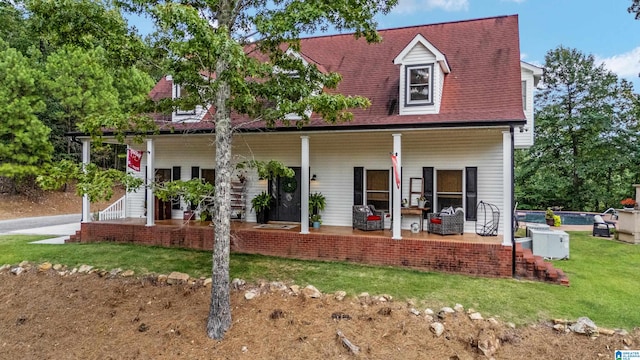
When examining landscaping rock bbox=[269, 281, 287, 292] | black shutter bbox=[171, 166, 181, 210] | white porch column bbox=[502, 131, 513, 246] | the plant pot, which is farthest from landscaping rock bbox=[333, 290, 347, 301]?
black shutter bbox=[171, 166, 181, 210]

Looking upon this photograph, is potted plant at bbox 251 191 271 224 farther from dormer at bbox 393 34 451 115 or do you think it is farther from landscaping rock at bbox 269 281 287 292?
dormer at bbox 393 34 451 115

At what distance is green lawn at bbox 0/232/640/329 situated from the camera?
6.02 metres

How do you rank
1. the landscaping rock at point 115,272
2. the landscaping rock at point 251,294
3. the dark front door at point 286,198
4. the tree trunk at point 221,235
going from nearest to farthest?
the tree trunk at point 221,235 → the landscaping rock at point 251,294 → the landscaping rock at point 115,272 → the dark front door at point 286,198

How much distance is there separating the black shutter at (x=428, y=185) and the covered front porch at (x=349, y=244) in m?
1.17

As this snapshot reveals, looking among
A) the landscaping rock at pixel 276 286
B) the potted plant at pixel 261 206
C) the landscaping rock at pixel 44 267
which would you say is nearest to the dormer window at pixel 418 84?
the potted plant at pixel 261 206

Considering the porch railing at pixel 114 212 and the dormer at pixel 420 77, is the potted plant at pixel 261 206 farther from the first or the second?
the dormer at pixel 420 77

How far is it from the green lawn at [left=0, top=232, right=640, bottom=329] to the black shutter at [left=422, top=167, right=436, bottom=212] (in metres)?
2.84

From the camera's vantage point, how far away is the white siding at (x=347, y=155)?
973 cm

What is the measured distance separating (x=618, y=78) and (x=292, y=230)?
74.1 feet

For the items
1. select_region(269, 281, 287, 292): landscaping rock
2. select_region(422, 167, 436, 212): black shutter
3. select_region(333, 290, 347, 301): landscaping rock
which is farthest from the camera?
select_region(422, 167, 436, 212): black shutter

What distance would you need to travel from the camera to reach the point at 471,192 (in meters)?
9.79

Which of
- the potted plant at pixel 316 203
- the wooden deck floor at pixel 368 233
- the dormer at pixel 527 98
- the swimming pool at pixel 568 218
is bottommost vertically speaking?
the swimming pool at pixel 568 218

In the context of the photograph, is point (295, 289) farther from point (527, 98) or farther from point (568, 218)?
point (568, 218)

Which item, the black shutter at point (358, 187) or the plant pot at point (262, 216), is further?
the plant pot at point (262, 216)
